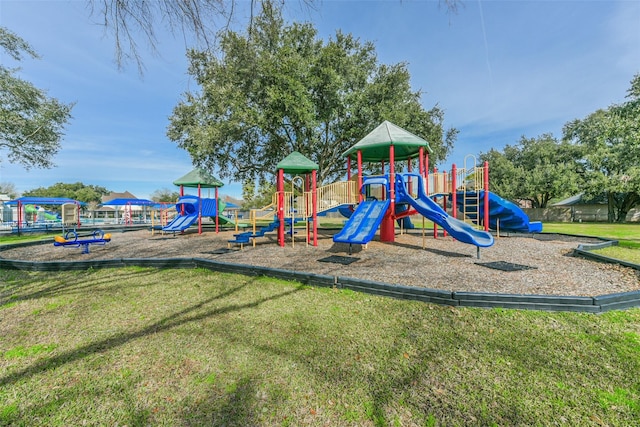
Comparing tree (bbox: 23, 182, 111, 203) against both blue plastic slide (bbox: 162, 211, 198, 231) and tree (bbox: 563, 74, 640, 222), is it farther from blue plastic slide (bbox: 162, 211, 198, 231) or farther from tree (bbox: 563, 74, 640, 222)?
tree (bbox: 563, 74, 640, 222)

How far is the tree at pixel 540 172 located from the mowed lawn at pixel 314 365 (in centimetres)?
3345

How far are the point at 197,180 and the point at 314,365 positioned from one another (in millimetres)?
15389

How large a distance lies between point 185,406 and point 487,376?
2638 mm

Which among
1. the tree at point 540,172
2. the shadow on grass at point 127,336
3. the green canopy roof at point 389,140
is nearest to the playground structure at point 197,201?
the green canopy roof at point 389,140

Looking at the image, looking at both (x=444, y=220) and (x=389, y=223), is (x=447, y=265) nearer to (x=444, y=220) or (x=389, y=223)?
(x=444, y=220)

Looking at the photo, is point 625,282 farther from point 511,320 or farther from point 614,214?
point 614,214

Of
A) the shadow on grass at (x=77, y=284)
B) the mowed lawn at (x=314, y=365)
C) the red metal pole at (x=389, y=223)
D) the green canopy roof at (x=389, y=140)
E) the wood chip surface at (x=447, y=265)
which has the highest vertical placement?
the green canopy roof at (x=389, y=140)

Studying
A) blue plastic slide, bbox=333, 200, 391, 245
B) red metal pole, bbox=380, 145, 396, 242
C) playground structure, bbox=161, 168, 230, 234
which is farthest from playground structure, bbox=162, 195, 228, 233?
Answer: red metal pole, bbox=380, 145, 396, 242

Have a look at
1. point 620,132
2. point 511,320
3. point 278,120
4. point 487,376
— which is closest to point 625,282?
point 511,320

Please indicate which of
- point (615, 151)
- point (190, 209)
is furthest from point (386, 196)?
point (615, 151)

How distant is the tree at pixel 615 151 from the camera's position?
12234 mm

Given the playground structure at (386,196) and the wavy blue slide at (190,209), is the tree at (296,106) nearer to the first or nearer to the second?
the wavy blue slide at (190,209)

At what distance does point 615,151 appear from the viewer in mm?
17547

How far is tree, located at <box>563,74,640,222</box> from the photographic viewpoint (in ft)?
40.1
